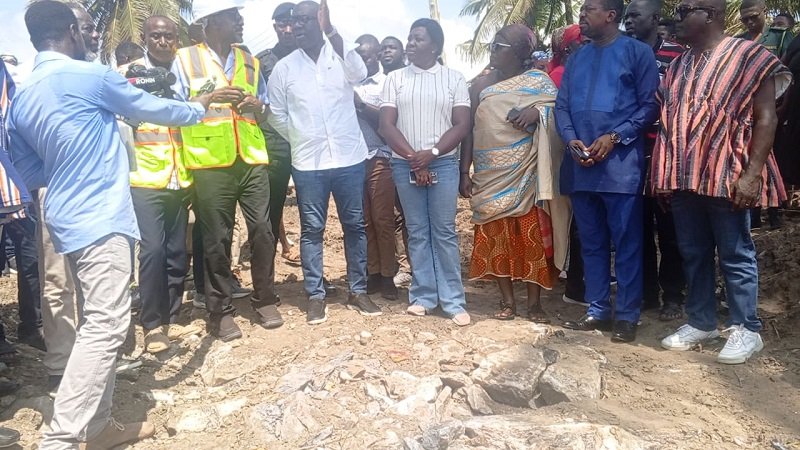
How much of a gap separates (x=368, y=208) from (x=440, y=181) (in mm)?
938

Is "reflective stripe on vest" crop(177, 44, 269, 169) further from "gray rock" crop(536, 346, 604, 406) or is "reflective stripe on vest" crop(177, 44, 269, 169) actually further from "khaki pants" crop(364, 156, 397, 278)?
"gray rock" crop(536, 346, 604, 406)

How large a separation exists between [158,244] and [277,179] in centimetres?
109

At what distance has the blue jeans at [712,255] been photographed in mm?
3543

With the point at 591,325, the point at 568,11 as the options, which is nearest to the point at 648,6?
the point at 591,325

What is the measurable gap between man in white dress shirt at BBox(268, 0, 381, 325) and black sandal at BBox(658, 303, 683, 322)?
191 cm

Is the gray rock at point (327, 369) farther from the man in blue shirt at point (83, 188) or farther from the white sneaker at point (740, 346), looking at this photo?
the white sneaker at point (740, 346)

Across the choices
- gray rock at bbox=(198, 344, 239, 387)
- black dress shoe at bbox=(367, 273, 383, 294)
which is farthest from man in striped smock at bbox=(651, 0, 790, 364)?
gray rock at bbox=(198, 344, 239, 387)

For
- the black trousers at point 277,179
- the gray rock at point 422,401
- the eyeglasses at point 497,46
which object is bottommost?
the gray rock at point 422,401

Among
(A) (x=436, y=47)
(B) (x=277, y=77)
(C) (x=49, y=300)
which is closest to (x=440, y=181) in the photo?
(A) (x=436, y=47)

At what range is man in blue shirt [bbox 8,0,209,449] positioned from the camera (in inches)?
110

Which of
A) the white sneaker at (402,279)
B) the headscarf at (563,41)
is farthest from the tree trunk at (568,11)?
the white sneaker at (402,279)

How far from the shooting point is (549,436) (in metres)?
2.64

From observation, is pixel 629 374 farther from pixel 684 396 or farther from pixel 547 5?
pixel 547 5

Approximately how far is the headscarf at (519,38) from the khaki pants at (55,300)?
2902 millimetres
